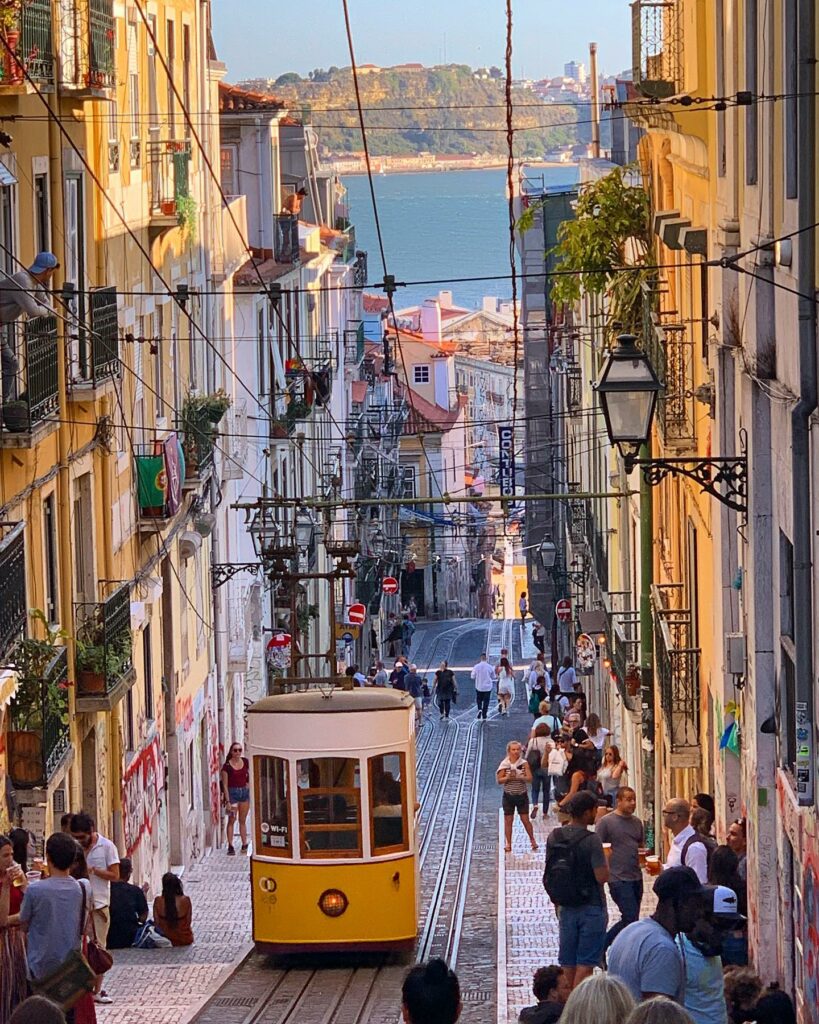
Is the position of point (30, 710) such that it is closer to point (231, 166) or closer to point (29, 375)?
point (29, 375)

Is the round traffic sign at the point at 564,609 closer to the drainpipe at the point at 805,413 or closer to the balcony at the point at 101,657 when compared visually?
the balcony at the point at 101,657

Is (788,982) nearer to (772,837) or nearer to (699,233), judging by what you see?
(772,837)

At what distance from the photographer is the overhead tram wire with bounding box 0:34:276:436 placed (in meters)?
16.4

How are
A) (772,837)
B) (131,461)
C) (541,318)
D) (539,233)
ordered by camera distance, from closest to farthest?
(772,837) → (131,461) → (539,233) → (541,318)

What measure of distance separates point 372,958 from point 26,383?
5456mm

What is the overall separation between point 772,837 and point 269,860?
526 cm

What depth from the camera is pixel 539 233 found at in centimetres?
5916

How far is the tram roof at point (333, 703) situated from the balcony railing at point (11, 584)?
6.83 ft

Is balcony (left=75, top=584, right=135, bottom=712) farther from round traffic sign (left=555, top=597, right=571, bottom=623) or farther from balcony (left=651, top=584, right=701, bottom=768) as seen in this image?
round traffic sign (left=555, top=597, right=571, bottom=623)

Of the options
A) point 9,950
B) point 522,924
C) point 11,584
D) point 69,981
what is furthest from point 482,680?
point 69,981

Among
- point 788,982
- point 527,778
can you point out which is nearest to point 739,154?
point 788,982

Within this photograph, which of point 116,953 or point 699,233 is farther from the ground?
point 699,233

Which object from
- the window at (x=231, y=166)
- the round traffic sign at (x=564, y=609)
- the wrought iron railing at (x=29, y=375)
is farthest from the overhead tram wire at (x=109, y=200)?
the round traffic sign at (x=564, y=609)

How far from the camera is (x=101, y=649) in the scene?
20.7 m
